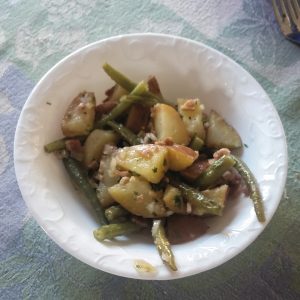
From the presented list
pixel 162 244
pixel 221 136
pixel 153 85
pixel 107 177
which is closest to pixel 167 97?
pixel 153 85

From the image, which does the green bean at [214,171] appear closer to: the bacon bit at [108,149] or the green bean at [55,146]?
the bacon bit at [108,149]

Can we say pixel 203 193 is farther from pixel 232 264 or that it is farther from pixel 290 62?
pixel 290 62

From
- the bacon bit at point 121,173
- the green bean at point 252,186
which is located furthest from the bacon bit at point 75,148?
the green bean at point 252,186

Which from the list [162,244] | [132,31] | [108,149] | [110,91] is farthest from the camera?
[132,31]

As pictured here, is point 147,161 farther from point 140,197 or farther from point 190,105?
point 190,105

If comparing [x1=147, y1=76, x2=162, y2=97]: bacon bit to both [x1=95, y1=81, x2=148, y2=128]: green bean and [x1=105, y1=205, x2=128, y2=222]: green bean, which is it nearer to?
[x1=95, y1=81, x2=148, y2=128]: green bean

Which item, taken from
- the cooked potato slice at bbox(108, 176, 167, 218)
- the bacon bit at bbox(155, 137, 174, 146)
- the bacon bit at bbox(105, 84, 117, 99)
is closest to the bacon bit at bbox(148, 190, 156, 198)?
the cooked potato slice at bbox(108, 176, 167, 218)
